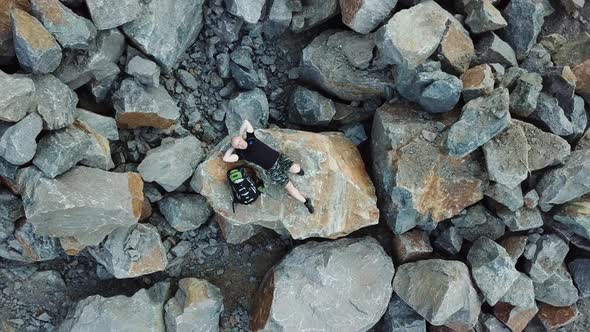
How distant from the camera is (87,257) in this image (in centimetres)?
716

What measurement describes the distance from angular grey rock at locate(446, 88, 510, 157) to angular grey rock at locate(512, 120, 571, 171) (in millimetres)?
561

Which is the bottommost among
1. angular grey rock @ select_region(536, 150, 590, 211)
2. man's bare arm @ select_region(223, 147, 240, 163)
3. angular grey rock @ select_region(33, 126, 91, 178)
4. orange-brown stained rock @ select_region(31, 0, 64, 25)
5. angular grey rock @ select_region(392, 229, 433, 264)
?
angular grey rock @ select_region(392, 229, 433, 264)

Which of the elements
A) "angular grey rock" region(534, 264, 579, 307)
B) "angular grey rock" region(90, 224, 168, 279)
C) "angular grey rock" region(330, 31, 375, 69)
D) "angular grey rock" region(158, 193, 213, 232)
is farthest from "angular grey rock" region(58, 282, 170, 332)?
"angular grey rock" region(534, 264, 579, 307)

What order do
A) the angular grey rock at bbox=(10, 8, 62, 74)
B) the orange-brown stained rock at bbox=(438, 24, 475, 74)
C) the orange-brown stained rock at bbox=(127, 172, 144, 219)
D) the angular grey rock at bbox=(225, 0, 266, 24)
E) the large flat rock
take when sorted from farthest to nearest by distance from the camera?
the orange-brown stained rock at bbox=(438, 24, 475, 74), the angular grey rock at bbox=(225, 0, 266, 24), the large flat rock, the orange-brown stained rock at bbox=(127, 172, 144, 219), the angular grey rock at bbox=(10, 8, 62, 74)

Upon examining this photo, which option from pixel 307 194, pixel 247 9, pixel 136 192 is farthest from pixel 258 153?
pixel 247 9

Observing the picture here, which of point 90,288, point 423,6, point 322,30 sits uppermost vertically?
point 423,6

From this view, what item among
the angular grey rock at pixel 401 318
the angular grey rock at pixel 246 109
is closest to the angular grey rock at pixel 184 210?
the angular grey rock at pixel 246 109

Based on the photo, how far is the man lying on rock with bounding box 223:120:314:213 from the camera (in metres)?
6.43

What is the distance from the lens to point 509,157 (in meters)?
6.75

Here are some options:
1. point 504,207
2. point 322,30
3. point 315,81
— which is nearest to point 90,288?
point 315,81

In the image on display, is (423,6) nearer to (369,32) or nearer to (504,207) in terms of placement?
(369,32)

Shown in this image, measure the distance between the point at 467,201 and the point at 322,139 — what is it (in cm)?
194

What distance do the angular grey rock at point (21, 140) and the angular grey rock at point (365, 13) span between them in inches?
147

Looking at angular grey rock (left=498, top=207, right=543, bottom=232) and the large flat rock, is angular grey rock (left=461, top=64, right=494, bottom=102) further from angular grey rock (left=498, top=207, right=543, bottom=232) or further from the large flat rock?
the large flat rock
